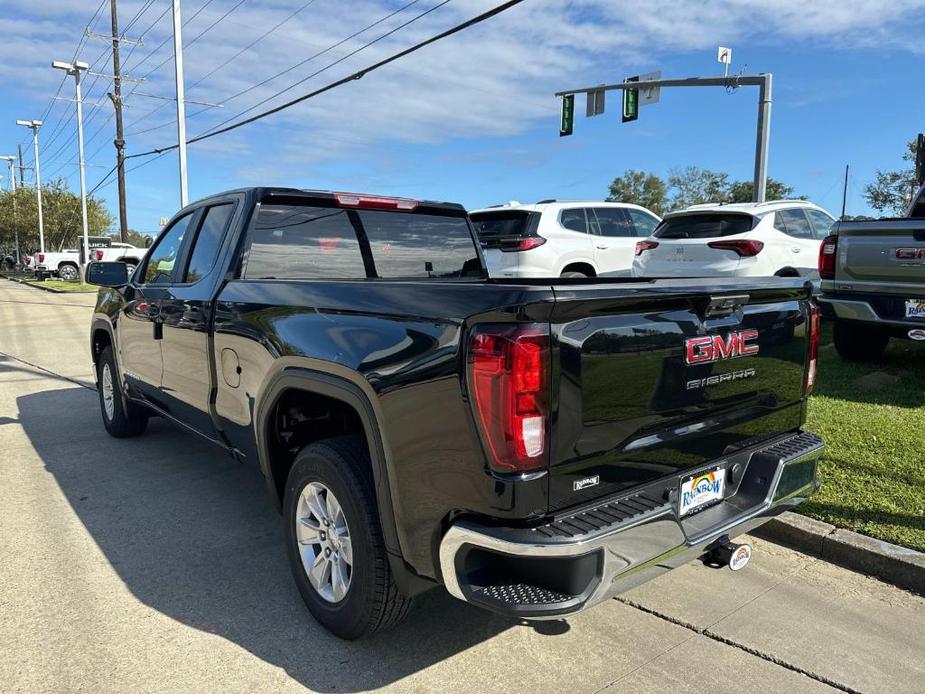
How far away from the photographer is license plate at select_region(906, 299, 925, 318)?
232 inches

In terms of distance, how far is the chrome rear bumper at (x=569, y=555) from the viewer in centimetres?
211

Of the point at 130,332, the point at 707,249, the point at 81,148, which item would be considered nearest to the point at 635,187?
the point at 81,148

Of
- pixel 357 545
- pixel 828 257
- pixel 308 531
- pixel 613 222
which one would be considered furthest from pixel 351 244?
pixel 613 222

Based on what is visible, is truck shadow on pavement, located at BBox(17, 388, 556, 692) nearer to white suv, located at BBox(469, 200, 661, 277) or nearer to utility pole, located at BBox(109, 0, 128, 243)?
white suv, located at BBox(469, 200, 661, 277)

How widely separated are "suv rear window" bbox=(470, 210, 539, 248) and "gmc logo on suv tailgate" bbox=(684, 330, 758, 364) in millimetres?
7379

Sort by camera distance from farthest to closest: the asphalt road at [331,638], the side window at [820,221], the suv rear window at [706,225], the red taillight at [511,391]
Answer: the side window at [820,221]
the suv rear window at [706,225]
the asphalt road at [331,638]
the red taillight at [511,391]

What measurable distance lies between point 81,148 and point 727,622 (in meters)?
38.2

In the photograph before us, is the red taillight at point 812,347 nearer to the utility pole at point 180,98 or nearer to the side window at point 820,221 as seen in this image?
the side window at point 820,221

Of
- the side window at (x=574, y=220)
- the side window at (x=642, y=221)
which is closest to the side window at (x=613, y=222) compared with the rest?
Answer: the side window at (x=642, y=221)

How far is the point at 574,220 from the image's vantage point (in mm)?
10586

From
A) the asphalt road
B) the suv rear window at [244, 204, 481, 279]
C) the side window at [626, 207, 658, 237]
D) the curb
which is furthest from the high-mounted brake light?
the side window at [626, 207, 658, 237]

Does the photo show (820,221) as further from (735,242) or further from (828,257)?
(828,257)

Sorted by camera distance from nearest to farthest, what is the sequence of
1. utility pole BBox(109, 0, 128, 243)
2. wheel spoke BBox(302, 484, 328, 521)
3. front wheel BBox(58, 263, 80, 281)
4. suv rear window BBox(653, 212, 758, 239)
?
wheel spoke BBox(302, 484, 328, 521) → suv rear window BBox(653, 212, 758, 239) → utility pole BBox(109, 0, 128, 243) → front wheel BBox(58, 263, 80, 281)

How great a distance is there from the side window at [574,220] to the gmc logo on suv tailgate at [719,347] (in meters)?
7.83
